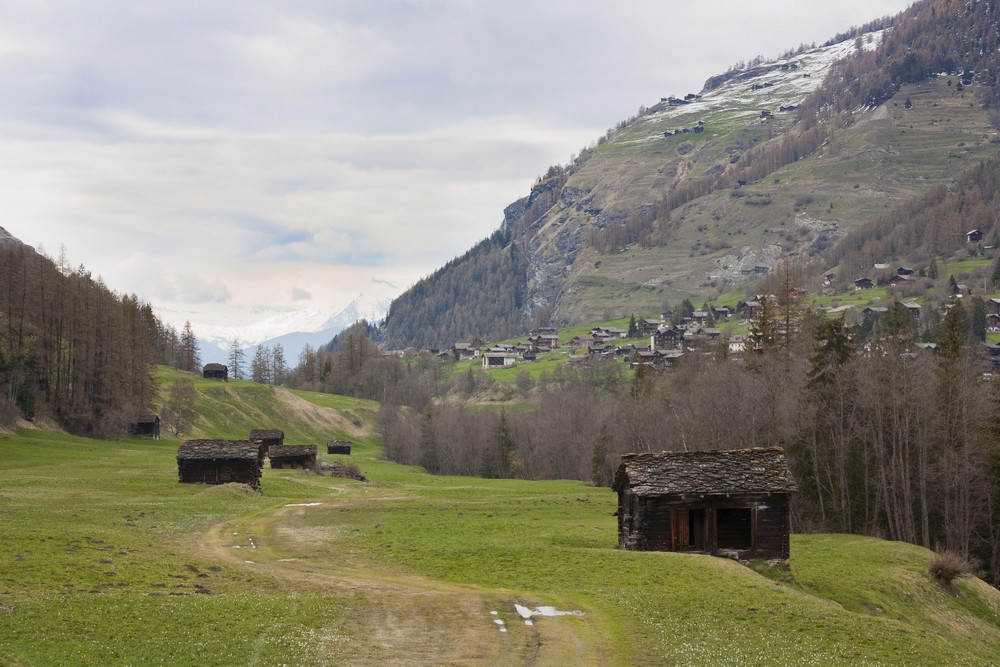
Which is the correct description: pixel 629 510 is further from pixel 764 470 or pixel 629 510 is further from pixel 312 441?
pixel 312 441

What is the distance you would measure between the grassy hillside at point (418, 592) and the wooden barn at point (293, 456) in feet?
148

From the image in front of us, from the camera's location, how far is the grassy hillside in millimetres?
25078

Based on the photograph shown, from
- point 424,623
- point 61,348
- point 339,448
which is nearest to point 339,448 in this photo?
point 339,448

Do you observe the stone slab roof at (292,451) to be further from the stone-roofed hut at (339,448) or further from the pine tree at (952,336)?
the pine tree at (952,336)

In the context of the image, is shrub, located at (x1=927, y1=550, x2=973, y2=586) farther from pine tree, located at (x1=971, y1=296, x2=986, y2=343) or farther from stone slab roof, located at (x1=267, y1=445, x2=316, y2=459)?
pine tree, located at (x1=971, y1=296, x2=986, y2=343)

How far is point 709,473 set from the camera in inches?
1916

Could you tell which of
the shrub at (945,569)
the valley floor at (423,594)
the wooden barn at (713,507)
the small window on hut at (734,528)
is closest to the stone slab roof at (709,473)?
the wooden barn at (713,507)

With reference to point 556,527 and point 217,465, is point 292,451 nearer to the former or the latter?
point 217,465

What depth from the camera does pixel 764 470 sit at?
48.9 metres

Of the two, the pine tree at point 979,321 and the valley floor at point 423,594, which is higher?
the pine tree at point 979,321

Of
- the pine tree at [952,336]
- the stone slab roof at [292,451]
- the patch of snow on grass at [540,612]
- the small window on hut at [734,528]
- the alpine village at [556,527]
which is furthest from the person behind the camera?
the stone slab roof at [292,451]

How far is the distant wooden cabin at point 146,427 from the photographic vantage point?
13938 centimetres

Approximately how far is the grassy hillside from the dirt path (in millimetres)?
115

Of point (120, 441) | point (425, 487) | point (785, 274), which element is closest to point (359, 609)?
point (425, 487)
